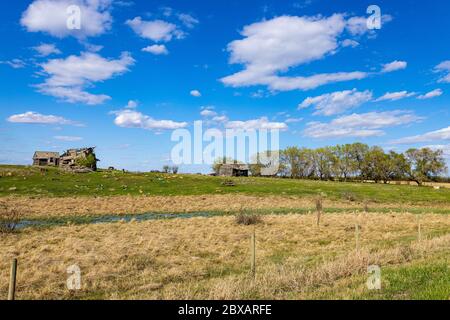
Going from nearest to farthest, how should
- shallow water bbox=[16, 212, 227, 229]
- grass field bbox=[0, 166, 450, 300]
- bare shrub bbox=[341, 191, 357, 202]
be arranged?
1. grass field bbox=[0, 166, 450, 300]
2. shallow water bbox=[16, 212, 227, 229]
3. bare shrub bbox=[341, 191, 357, 202]

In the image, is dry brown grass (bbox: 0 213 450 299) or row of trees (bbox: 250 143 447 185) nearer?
dry brown grass (bbox: 0 213 450 299)

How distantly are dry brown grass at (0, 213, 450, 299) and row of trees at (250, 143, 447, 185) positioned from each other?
316 ft

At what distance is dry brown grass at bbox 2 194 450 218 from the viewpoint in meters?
45.0

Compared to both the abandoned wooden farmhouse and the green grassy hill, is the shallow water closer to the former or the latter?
the green grassy hill

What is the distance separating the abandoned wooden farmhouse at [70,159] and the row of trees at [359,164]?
6306 cm

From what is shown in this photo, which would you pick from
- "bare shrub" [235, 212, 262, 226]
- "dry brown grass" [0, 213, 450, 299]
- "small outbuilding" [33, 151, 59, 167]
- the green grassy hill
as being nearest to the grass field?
"dry brown grass" [0, 213, 450, 299]

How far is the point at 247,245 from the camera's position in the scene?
2536 centimetres

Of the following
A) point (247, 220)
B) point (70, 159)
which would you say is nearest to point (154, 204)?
point (247, 220)

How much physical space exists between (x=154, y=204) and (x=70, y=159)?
71788mm

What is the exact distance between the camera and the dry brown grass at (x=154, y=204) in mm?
44969

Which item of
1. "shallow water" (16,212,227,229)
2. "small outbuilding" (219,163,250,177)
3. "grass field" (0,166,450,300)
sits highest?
"small outbuilding" (219,163,250,177)

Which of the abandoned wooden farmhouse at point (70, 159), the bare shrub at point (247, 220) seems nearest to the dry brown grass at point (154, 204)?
the bare shrub at point (247, 220)

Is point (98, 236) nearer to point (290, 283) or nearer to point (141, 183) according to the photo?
point (290, 283)

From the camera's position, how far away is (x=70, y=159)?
115 metres
